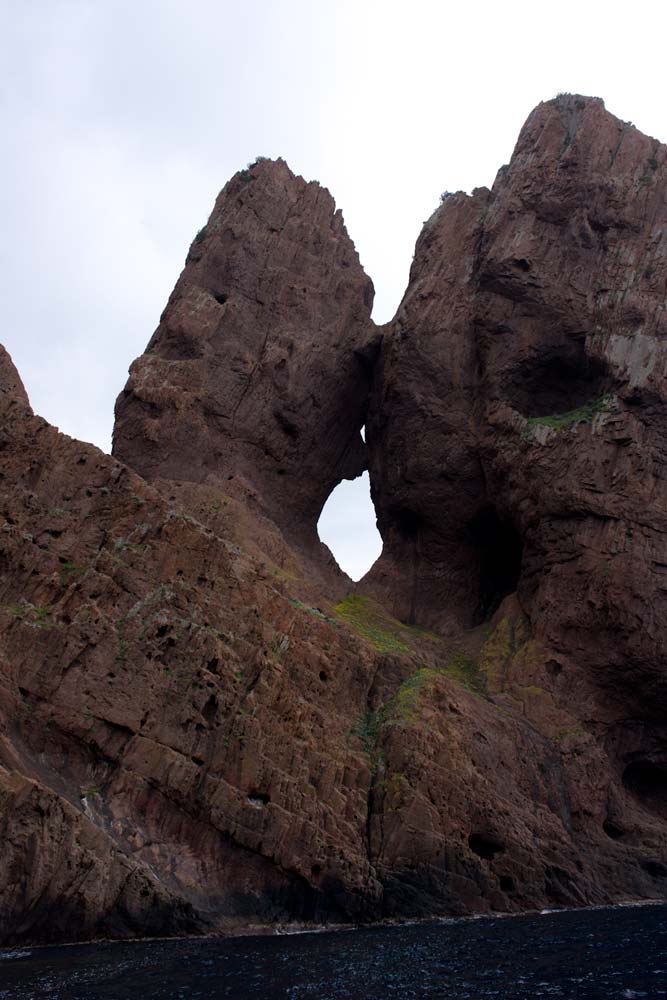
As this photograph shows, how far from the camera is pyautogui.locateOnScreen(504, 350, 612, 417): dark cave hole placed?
42781 mm

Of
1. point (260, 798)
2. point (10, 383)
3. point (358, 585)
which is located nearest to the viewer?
point (260, 798)

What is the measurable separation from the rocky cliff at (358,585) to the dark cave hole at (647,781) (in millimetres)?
205

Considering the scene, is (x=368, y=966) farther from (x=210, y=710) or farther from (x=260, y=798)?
(x=210, y=710)

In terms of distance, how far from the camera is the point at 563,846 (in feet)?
104

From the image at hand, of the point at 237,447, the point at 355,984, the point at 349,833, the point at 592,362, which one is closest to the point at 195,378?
the point at 237,447

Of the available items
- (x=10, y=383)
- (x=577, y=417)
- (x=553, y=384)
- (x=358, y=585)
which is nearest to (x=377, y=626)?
(x=358, y=585)

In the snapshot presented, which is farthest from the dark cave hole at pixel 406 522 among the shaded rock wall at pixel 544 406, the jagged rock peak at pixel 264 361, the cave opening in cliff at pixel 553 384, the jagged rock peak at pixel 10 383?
the jagged rock peak at pixel 10 383

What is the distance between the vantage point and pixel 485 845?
30.5 meters

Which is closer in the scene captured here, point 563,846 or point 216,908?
point 216,908

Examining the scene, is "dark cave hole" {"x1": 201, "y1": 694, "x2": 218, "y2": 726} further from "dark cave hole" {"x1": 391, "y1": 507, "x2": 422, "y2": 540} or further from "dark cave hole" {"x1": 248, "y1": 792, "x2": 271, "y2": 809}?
"dark cave hole" {"x1": 391, "y1": 507, "x2": 422, "y2": 540}

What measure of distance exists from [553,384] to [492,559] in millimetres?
9380

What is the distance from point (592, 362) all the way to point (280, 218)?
59.2ft

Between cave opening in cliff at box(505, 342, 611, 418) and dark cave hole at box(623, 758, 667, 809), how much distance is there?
1628 cm

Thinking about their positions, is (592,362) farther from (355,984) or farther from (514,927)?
(355,984)
